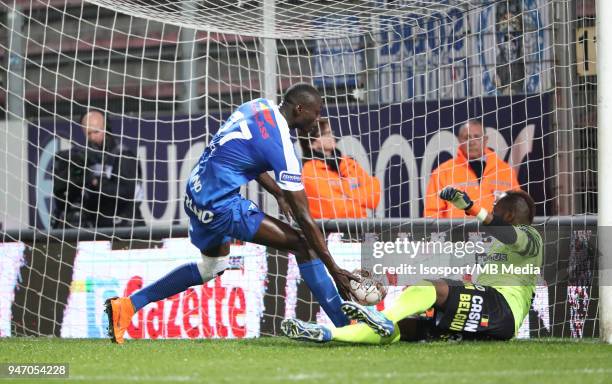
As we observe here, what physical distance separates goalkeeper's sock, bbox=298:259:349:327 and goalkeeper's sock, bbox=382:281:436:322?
38 cm

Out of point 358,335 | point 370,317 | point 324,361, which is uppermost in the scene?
point 370,317

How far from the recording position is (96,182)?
1044 cm

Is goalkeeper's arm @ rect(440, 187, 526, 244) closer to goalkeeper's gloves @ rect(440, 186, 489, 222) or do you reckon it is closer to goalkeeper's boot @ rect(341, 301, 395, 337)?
goalkeeper's gloves @ rect(440, 186, 489, 222)

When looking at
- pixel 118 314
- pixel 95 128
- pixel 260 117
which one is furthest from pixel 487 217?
pixel 95 128

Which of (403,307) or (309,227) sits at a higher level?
(309,227)

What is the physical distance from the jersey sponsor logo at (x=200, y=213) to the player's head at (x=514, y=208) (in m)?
1.87

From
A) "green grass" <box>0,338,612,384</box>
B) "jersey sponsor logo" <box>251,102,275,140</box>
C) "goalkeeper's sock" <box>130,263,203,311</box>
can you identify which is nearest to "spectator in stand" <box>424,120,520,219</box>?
"green grass" <box>0,338,612,384</box>

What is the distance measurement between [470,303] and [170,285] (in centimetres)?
204

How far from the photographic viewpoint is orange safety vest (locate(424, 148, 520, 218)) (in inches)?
378

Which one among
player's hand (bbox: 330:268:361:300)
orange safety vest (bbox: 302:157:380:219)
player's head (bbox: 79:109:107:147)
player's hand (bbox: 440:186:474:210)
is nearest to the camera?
player's hand (bbox: 330:268:361:300)

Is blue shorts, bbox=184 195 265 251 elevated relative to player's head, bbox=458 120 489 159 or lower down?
lower down

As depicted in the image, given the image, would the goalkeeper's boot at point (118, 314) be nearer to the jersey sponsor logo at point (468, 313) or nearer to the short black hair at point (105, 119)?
the jersey sponsor logo at point (468, 313)

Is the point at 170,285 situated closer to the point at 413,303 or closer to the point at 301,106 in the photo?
the point at 301,106

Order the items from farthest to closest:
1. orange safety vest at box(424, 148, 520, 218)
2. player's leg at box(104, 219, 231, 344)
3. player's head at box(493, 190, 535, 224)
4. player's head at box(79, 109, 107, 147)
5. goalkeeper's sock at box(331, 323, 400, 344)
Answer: player's head at box(79, 109, 107, 147) < orange safety vest at box(424, 148, 520, 218) < player's leg at box(104, 219, 231, 344) < player's head at box(493, 190, 535, 224) < goalkeeper's sock at box(331, 323, 400, 344)
